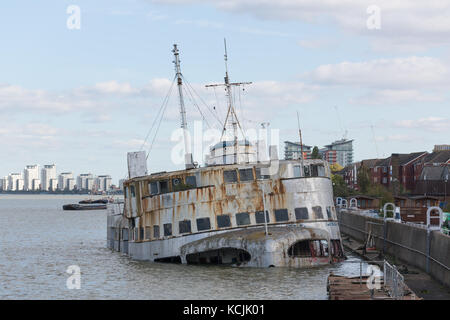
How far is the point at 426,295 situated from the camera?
27766mm

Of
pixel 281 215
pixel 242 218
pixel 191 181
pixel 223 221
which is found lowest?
pixel 223 221

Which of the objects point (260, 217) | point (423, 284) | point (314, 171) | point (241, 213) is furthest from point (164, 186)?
point (423, 284)

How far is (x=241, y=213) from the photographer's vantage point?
137ft

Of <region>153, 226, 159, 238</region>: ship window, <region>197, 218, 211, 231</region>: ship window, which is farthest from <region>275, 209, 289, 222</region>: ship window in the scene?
<region>153, 226, 159, 238</region>: ship window

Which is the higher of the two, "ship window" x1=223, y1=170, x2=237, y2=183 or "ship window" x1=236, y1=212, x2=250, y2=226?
"ship window" x1=223, y1=170, x2=237, y2=183

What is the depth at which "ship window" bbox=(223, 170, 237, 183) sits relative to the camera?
42250 millimetres

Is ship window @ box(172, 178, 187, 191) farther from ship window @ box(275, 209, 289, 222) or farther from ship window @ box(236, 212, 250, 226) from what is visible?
ship window @ box(275, 209, 289, 222)

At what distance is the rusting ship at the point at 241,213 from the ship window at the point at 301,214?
0.19 ft

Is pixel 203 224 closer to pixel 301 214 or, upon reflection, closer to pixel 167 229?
pixel 167 229

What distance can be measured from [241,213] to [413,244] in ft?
32.6

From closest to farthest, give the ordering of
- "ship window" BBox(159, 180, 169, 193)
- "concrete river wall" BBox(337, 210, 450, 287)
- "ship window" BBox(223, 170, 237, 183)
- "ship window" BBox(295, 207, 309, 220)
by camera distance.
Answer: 1. "concrete river wall" BBox(337, 210, 450, 287)
2. "ship window" BBox(295, 207, 309, 220)
3. "ship window" BBox(223, 170, 237, 183)
4. "ship window" BBox(159, 180, 169, 193)

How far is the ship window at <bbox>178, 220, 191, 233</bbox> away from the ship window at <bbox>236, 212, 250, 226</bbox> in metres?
2.93

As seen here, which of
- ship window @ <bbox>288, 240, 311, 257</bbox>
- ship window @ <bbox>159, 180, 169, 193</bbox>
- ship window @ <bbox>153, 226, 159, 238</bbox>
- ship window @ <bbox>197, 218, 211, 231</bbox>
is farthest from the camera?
ship window @ <bbox>159, 180, 169, 193</bbox>

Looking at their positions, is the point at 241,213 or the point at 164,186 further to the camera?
the point at 164,186
